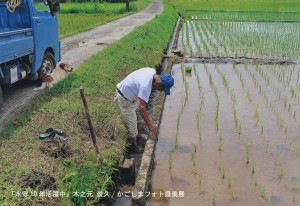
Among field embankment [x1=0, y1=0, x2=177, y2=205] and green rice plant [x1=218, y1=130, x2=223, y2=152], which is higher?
field embankment [x1=0, y1=0, x2=177, y2=205]

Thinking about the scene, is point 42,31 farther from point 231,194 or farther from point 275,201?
point 275,201

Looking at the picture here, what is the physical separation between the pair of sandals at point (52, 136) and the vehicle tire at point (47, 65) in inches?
118

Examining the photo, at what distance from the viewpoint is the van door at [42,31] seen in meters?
6.47

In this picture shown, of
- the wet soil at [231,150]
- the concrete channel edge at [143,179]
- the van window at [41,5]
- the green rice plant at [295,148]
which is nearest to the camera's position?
the concrete channel edge at [143,179]

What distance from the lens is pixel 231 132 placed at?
19.8 ft

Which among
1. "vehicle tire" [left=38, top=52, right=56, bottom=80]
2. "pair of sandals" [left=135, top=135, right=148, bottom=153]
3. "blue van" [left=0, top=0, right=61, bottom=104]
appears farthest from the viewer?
"vehicle tire" [left=38, top=52, right=56, bottom=80]

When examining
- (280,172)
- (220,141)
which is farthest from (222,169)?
(220,141)

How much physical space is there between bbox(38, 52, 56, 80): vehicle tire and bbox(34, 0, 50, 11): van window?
910 millimetres

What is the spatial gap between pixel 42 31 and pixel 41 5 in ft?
1.84

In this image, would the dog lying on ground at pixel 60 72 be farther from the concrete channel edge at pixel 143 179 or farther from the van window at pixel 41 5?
the concrete channel edge at pixel 143 179

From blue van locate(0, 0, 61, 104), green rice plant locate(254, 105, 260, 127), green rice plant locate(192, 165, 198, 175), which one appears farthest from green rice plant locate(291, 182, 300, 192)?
blue van locate(0, 0, 61, 104)

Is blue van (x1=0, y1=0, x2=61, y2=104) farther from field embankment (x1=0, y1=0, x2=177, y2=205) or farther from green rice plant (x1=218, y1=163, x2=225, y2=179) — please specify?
green rice plant (x1=218, y1=163, x2=225, y2=179)

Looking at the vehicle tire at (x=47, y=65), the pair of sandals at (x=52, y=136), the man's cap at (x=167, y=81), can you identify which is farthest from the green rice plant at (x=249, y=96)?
the pair of sandals at (x=52, y=136)

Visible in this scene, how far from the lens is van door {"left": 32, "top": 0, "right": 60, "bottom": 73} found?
647cm
